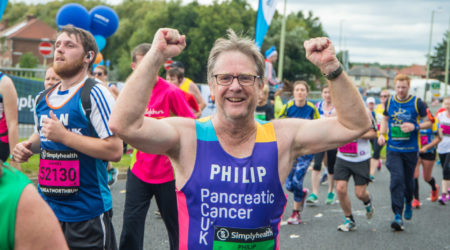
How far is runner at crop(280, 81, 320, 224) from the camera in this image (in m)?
7.12

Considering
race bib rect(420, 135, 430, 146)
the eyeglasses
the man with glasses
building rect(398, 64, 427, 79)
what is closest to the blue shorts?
race bib rect(420, 135, 430, 146)

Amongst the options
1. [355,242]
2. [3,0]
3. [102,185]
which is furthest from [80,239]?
[355,242]

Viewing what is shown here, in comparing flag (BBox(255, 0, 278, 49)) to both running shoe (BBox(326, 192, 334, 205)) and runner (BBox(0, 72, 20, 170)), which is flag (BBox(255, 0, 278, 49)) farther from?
runner (BBox(0, 72, 20, 170))

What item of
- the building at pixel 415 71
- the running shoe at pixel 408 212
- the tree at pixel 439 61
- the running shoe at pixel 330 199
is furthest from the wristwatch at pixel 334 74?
the building at pixel 415 71

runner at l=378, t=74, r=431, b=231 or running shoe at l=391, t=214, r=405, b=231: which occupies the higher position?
runner at l=378, t=74, r=431, b=231

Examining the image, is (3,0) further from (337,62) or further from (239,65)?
(337,62)

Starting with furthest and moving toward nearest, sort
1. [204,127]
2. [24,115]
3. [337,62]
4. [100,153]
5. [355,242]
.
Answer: [24,115] < [355,242] < [100,153] < [204,127] < [337,62]

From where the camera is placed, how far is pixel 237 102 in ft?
7.84

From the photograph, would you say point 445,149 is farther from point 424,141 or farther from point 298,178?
point 298,178

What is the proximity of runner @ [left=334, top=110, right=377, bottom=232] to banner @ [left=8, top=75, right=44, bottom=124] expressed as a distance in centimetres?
881

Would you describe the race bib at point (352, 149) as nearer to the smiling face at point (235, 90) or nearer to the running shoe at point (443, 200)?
the running shoe at point (443, 200)

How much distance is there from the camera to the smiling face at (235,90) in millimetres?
2381

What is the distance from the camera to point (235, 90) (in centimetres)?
237

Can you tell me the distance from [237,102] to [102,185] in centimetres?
136
